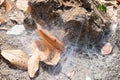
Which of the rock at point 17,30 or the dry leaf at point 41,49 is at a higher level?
the rock at point 17,30

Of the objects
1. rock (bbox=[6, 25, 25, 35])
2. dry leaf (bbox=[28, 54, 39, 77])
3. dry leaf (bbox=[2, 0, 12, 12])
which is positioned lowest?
dry leaf (bbox=[28, 54, 39, 77])

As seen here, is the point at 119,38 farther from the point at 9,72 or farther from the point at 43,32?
the point at 9,72

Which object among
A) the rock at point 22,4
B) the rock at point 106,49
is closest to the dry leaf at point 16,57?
the rock at point 22,4

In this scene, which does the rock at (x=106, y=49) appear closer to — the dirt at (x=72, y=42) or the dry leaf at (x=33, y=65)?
the dirt at (x=72, y=42)

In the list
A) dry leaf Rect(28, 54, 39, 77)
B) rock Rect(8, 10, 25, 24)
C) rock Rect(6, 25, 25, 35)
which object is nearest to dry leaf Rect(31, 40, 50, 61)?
dry leaf Rect(28, 54, 39, 77)

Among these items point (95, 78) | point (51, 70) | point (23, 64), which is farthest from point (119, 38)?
point (23, 64)

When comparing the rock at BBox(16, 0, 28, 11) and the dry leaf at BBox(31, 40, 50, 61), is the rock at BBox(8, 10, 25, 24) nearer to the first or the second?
the rock at BBox(16, 0, 28, 11)
